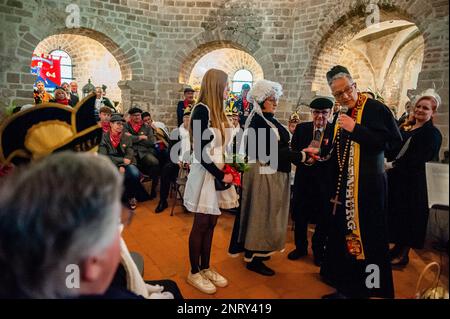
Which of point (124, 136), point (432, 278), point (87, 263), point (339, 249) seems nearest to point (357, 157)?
point (339, 249)

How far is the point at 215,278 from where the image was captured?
2719mm

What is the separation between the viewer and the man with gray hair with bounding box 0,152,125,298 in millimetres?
704

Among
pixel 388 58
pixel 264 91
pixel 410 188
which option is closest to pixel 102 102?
pixel 264 91

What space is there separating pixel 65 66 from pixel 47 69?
95cm

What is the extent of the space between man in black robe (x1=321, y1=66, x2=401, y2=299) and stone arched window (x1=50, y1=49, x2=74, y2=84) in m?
14.8

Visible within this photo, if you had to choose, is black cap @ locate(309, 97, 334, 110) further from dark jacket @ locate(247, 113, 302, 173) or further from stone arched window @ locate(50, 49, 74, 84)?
stone arched window @ locate(50, 49, 74, 84)

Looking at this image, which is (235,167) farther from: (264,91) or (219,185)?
(264,91)

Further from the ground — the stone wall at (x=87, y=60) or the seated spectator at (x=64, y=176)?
the stone wall at (x=87, y=60)

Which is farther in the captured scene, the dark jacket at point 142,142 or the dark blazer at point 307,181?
the dark jacket at point 142,142

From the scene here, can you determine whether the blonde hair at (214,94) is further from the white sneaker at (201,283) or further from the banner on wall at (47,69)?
the banner on wall at (47,69)

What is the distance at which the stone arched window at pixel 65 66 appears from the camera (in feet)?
45.5

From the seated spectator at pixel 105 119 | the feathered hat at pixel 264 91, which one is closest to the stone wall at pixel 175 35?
the seated spectator at pixel 105 119

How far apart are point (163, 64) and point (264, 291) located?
838 centimetres

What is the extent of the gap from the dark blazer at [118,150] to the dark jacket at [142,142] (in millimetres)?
324
